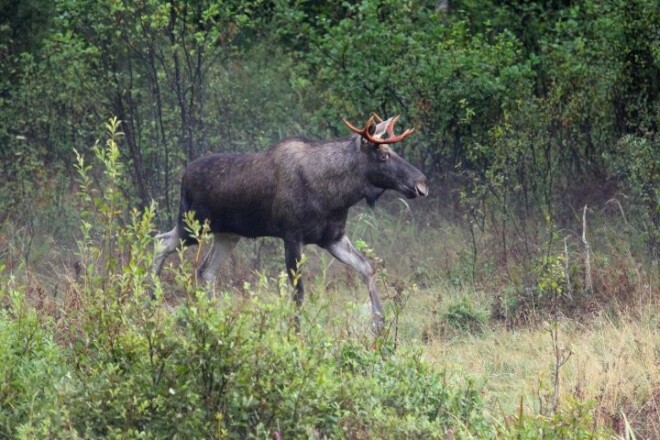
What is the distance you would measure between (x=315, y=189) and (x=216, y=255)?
57.1 inches

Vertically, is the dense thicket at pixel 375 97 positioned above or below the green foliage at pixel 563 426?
below

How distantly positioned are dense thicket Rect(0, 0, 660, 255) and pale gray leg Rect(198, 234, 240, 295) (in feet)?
7.80

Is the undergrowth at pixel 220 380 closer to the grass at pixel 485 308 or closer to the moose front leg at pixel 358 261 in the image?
the grass at pixel 485 308

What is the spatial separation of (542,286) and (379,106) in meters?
5.23

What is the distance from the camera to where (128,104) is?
1598 centimetres

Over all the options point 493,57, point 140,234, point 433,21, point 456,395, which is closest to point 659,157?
point 493,57

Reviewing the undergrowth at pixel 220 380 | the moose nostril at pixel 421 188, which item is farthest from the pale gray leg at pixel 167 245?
the undergrowth at pixel 220 380

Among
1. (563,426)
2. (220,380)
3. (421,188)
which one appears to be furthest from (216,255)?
(563,426)

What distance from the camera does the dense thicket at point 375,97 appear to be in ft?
47.4

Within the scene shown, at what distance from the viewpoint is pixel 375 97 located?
15484 millimetres

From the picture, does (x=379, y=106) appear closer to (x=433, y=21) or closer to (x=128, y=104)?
(x=433, y=21)

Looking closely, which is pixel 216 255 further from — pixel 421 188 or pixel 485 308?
pixel 485 308

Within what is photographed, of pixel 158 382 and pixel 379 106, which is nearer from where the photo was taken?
pixel 158 382

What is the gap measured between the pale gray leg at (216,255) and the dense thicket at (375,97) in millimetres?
2377
